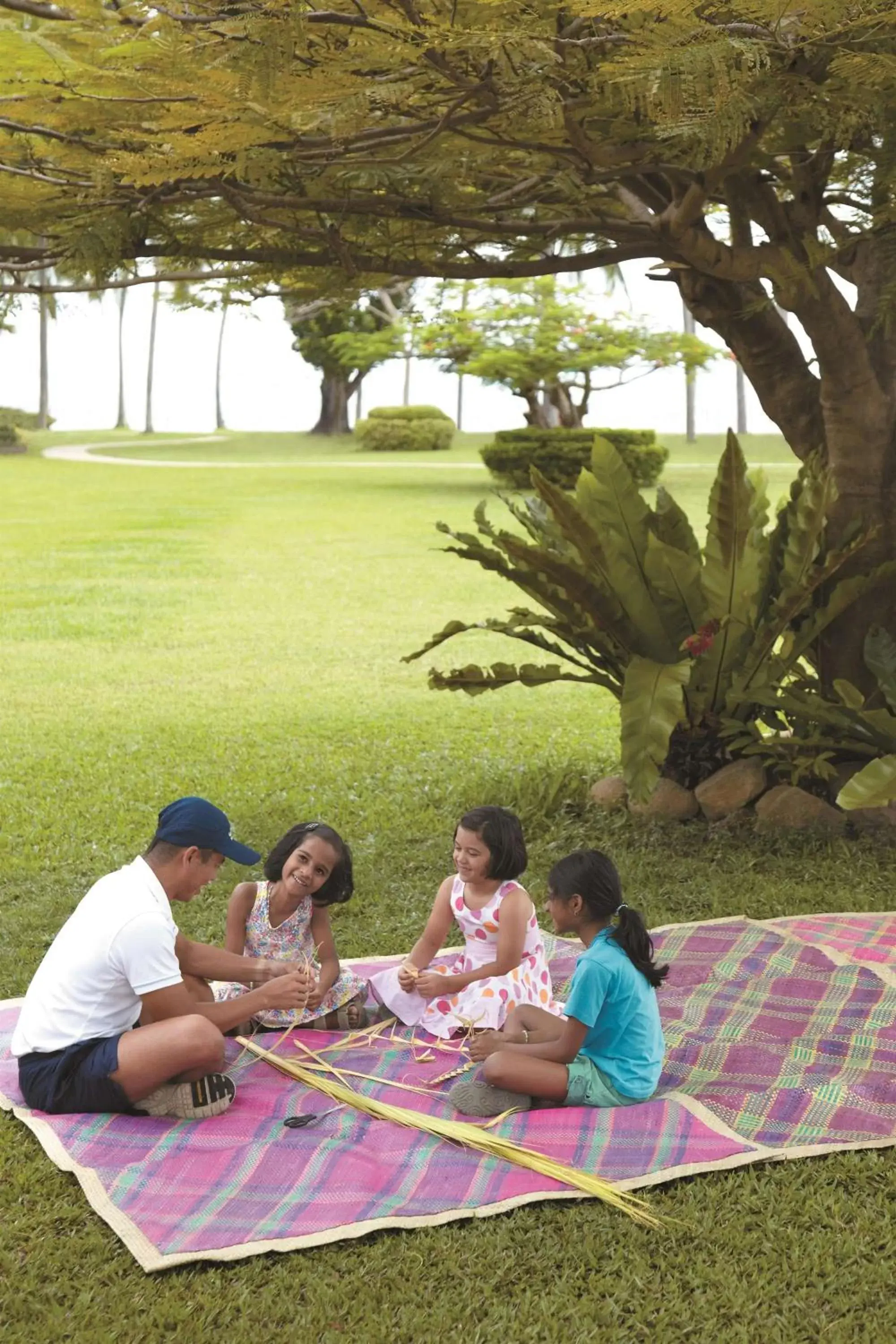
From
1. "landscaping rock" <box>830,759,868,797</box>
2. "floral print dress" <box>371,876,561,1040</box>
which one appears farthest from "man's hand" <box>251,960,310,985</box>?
"landscaping rock" <box>830,759,868,797</box>

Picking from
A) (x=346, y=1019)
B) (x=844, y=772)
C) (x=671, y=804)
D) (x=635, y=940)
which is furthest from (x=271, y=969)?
(x=844, y=772)

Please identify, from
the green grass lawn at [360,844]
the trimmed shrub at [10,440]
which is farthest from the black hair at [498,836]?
the trimmed shrub at [10,440]

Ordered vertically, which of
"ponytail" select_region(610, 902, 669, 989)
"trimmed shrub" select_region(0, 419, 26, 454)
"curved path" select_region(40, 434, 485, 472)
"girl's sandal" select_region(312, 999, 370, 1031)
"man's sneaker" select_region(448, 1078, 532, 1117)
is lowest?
"girl's sandal" select_region(312, 999, 370, 1031)

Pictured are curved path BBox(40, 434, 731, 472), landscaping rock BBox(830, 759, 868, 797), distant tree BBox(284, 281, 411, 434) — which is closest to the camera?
landscaping rock BBox(830, 759, 868, 797)

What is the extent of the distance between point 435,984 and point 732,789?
252 centimetres

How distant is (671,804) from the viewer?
6449 mm

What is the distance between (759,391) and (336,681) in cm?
482

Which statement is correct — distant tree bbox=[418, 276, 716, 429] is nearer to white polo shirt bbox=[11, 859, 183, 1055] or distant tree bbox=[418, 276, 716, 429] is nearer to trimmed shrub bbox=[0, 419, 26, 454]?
trimmed shrub bbox=[0, 419, 26, 454]

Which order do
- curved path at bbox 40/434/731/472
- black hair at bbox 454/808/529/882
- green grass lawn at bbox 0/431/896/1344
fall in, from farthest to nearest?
1. curved path at bbox 40/434/731/472
2. black hair at bbox 454/808/529/882
3. green grass lawn at bbox 0/431/896/1344

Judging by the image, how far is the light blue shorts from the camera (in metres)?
3.79

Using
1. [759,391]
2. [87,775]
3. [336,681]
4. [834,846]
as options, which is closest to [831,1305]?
[834,846]

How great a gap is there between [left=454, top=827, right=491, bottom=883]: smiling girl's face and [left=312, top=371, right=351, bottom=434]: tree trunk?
112 ft

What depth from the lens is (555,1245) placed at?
3.13 m

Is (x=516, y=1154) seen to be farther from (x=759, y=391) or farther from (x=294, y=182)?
(x=759, y=391)
